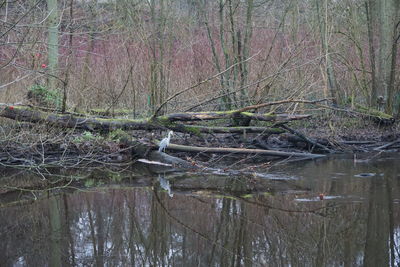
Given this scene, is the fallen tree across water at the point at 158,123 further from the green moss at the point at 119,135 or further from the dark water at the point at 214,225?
the dark water at the point at 214,225

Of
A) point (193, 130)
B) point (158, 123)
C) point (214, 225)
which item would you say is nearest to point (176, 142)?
point (193, 130)

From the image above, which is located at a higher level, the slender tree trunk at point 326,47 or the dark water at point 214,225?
the slender tree trunk at point 326,47

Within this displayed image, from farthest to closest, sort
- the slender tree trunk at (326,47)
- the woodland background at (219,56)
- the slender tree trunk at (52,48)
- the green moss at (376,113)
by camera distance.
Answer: the slender tree trunk at (326,47) → the green moss at (376,113) → the woodland background at (219,56) → the slender tree trunk at (52,48)

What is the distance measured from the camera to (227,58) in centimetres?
1246

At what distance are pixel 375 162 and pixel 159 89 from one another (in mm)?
4935

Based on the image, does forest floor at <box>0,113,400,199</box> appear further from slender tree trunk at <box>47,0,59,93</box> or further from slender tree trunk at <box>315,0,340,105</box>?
slender tree trunk at <box>47,0,59,93</box>

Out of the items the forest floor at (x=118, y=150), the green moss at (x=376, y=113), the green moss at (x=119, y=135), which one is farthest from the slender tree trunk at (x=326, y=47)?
the green moss at (x=119, y=135)

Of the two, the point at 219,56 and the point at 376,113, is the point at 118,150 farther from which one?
the point at 376,113

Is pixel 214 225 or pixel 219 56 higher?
pixel 219 56

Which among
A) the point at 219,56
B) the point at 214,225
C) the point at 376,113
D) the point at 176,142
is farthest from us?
the point at 219,56

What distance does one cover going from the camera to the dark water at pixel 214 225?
4270mm

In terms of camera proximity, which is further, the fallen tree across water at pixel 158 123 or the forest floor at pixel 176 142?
the fallen tree across water at pixel 158 123

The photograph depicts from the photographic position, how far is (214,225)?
17.0 feet

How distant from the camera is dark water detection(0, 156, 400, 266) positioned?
4270mm
